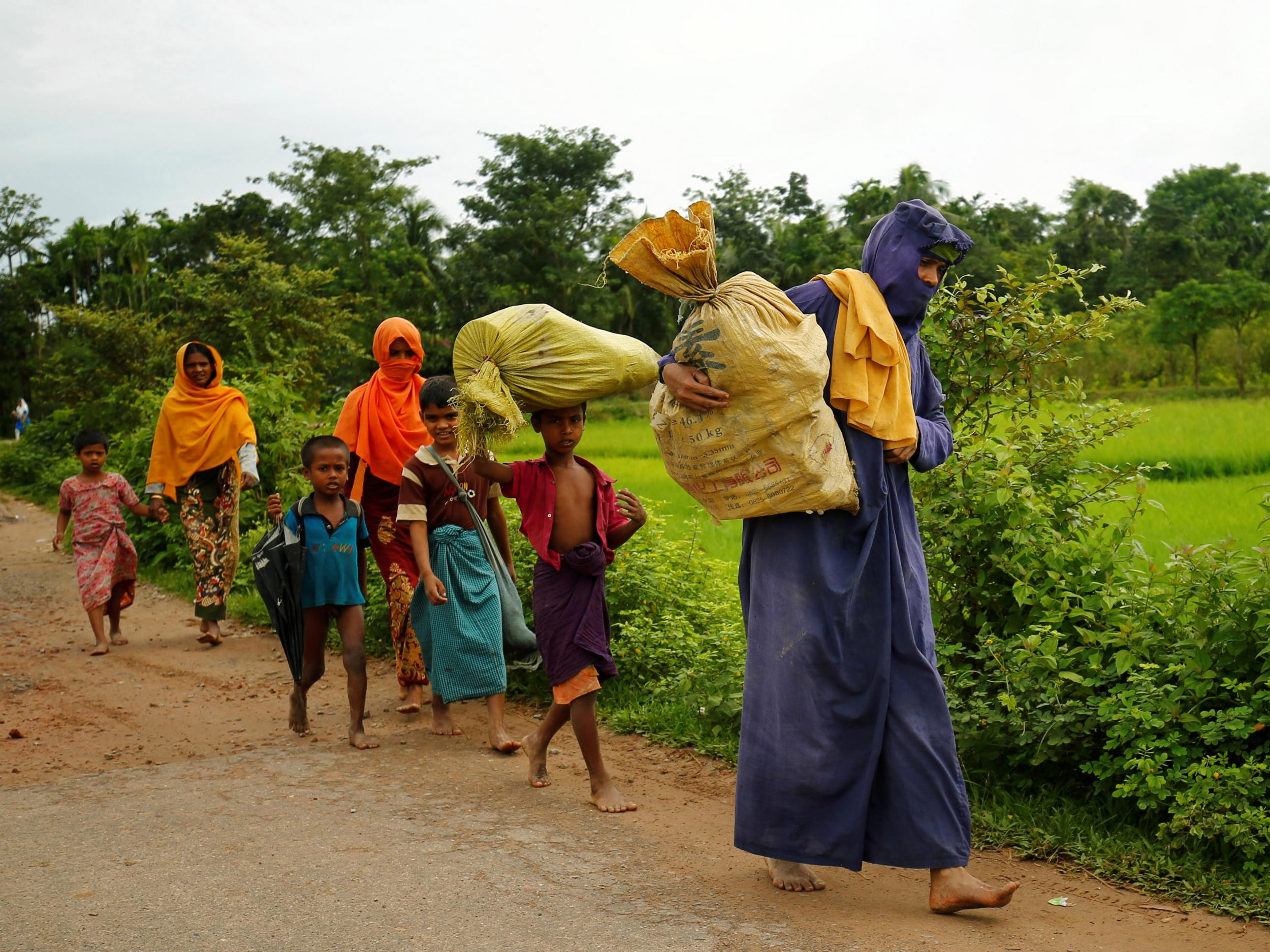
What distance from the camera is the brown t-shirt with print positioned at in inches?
197

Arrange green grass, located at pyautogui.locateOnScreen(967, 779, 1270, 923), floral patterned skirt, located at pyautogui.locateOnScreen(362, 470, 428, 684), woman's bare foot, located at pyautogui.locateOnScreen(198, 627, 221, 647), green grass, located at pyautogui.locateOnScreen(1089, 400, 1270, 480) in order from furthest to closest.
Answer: green grass, located at pyautogui.locateOnScreen(1089, 400, 1270, 480) → woman's bare foot, located at pyautogui.locateOnScreen(198, 627, 221, 647) → floral patterned skirt, located at pyautogui.locateOnScreen(362, 470, 428, 684) → green grass, located at pyautogui.locateOnScreen(967, 779, 1270, 923)

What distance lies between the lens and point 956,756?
319 centimetres

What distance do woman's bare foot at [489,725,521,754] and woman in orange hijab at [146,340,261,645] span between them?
11.2 feet

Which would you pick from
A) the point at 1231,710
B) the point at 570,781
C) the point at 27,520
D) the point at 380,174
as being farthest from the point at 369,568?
the point at 380,174

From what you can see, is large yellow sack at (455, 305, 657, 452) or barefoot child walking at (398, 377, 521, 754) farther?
barefoot child walking at (398, 377, 521, 754)

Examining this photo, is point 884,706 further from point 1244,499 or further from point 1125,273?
point 1125,273

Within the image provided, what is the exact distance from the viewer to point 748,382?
3139mm

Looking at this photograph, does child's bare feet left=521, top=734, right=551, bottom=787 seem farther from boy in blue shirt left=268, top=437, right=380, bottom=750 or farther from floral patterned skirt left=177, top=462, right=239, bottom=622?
floral patterned skirt left=177, top=462, right=239, bottom=622

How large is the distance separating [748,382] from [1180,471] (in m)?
10.9

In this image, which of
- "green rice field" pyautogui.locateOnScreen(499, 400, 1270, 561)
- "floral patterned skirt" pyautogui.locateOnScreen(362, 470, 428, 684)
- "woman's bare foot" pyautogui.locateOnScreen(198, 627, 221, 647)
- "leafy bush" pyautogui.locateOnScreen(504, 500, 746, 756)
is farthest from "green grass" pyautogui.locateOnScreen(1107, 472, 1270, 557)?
"woman's bare foot" pyautogui.locateOnScreen(198, 627, 221, 647)

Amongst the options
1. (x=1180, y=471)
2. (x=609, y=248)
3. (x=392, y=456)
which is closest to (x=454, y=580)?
(x=392, y=456)

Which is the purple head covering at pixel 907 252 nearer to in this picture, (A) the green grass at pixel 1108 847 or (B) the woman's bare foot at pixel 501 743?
(A) the green grass at pixel 1108 847

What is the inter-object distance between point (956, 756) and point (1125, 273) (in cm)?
3537

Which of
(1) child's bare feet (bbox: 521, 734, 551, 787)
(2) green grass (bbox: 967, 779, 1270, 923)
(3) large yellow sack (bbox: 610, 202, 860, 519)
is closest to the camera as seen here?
(3) large yellow sack (bbox: 610, 202, 860, 519)
